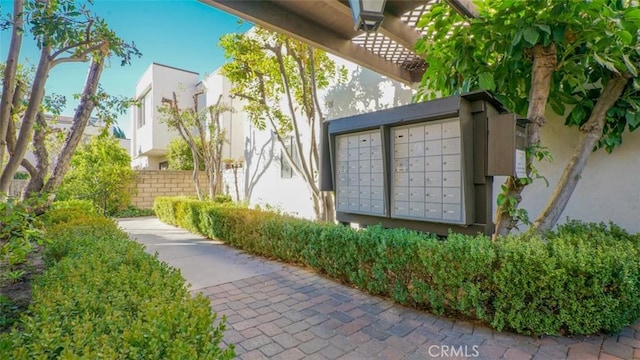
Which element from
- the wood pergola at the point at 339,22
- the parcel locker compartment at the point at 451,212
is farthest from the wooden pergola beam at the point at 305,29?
the parcel locker compartment at the point at 451,212

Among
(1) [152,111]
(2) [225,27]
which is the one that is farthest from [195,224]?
(1) [152,111]

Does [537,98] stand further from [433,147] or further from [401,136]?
[401,136]

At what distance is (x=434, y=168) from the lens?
370 centimetres

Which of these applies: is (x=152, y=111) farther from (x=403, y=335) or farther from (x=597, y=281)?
(x=597, y=281)

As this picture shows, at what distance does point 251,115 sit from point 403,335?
22.5 feet

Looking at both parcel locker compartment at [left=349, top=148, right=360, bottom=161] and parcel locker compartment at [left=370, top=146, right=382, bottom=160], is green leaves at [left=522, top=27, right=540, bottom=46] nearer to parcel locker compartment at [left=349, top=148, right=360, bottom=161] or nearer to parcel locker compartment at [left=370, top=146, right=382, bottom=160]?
parcel locker compartment at [left=370, top=146, right=382, bottom=160]

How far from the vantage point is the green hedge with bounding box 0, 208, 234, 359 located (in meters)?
1.28

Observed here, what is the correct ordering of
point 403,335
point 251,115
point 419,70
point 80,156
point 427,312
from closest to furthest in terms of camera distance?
1. point 403,335
2. point 427,312
3. point 419,70
4. point 251,115
5. point 80,156

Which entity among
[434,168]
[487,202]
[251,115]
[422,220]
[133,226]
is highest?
[251,115]

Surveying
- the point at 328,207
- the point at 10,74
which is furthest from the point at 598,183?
the point at 10,74

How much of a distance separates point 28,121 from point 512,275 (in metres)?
4.84

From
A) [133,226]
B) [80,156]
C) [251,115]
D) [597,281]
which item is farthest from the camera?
[80,156]

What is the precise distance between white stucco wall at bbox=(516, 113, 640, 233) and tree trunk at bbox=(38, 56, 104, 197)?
663 cm

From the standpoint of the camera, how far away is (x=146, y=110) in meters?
17.0
